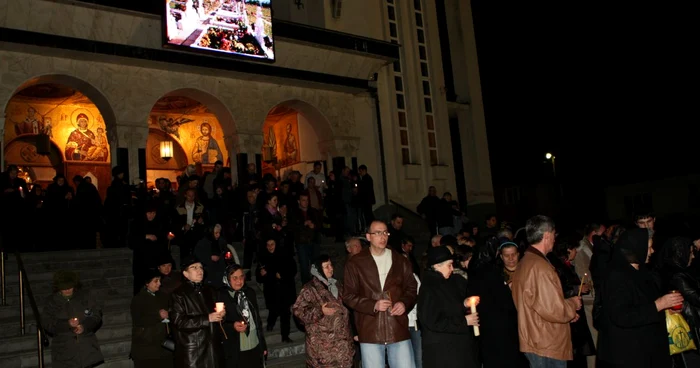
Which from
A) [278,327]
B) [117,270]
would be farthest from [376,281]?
[117,270]

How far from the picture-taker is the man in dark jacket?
662cm

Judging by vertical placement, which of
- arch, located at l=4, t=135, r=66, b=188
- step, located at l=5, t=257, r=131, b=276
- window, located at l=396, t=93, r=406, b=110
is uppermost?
window, located at l=396, t=93, r=406, b=110

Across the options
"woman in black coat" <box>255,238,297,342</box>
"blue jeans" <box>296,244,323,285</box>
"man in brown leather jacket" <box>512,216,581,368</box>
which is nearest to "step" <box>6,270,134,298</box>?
"woman in black coat" <box>255,238,297,342</box>

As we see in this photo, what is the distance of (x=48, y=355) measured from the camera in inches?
343

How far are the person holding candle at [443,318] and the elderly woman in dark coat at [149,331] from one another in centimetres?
333

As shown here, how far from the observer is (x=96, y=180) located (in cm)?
1981

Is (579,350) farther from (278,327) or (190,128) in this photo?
(190,128)

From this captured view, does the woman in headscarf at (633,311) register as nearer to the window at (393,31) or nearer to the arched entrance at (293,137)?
the arched entrance at (293,137)

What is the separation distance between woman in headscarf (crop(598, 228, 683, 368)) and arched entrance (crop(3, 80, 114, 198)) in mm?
A: 16384

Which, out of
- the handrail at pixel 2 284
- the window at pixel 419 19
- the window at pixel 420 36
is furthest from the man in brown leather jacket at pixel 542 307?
the window at pixel 419 19

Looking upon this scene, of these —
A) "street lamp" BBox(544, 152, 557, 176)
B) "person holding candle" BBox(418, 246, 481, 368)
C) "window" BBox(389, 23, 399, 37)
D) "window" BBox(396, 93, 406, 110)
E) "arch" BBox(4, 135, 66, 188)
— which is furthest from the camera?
"street lamp" BBox(544, 152, 557, 176)

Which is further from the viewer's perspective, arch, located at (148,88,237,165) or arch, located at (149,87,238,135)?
arch, located at (148,88,237,165)

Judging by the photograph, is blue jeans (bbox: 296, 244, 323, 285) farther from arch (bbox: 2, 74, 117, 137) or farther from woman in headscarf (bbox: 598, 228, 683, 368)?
woman in headscarf (bbox: 598, 228, 683, 368)

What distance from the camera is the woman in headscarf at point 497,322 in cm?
637
